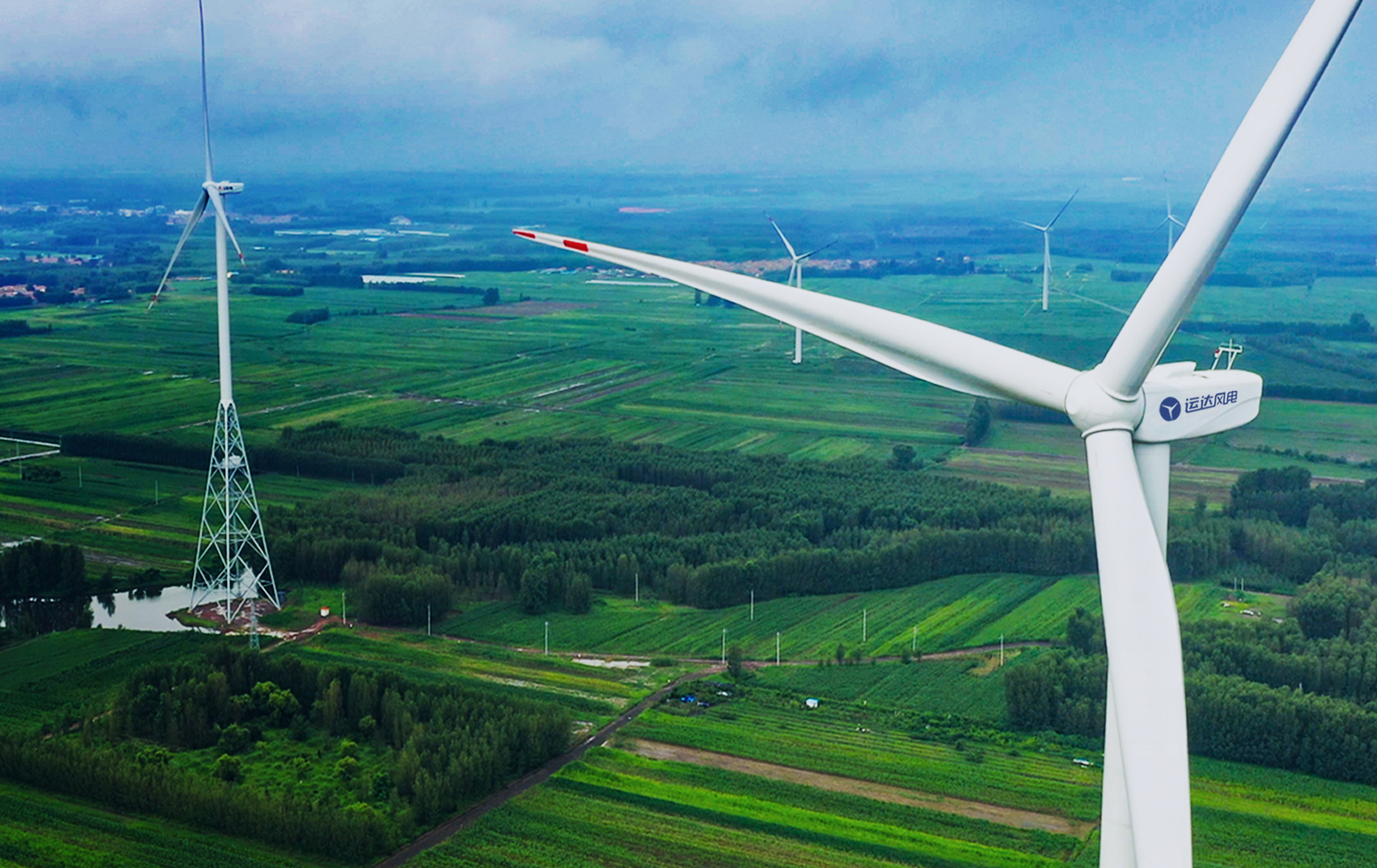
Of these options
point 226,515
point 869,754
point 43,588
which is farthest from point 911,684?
point 43,588

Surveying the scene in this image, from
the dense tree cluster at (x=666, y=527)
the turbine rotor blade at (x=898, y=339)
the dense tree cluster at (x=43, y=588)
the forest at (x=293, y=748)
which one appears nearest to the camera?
the turbine rotor blade at (x=898, y=339)

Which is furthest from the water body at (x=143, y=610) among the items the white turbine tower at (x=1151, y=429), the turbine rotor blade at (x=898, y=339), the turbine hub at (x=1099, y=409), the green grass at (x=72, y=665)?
the turbine hub at (x=1099, y=409)

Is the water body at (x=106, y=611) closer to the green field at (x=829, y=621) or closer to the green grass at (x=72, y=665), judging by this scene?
the green grass at (x=72, y=665)

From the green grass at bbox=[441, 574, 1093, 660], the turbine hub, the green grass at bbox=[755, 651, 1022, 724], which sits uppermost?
the turbine hub

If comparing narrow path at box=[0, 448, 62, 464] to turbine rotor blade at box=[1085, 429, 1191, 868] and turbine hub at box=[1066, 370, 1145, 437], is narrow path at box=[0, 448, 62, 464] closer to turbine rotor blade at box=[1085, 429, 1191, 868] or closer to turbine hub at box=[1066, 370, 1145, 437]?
turbine hub at box=[1066, 370, 1145, 437]

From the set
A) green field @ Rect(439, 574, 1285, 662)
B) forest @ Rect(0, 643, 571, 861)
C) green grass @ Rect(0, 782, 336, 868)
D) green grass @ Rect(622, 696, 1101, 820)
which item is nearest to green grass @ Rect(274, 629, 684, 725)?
green field @ Rect(439, 574, 1285, 662)

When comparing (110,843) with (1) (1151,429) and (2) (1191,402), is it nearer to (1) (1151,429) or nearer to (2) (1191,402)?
(1) (1151,429)

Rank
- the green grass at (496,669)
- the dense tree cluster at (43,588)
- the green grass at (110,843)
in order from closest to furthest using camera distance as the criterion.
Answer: the green grass at (110,843), the green grass at (496,669), the dense tree cluster at (43,588)
